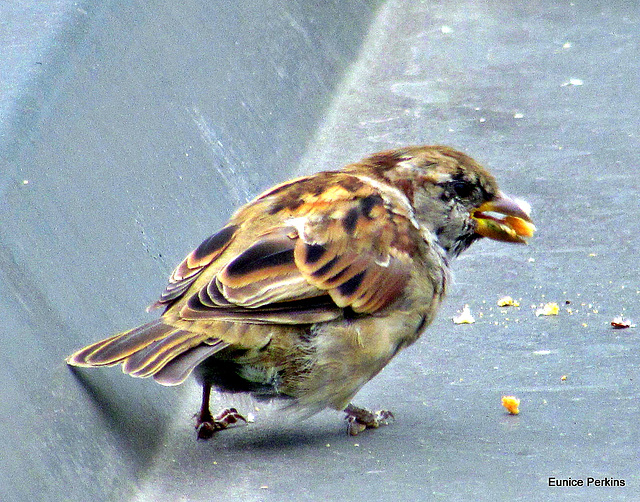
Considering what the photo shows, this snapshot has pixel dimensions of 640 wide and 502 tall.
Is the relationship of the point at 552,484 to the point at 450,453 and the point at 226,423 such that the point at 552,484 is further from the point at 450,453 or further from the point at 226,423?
the point at 226,423

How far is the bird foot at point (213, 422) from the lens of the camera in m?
4.01

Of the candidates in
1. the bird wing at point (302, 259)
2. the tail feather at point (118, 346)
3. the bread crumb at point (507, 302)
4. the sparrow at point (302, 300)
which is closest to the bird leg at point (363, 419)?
the sparrow at point (302, 300)

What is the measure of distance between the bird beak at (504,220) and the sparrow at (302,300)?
A: 253 millimetres

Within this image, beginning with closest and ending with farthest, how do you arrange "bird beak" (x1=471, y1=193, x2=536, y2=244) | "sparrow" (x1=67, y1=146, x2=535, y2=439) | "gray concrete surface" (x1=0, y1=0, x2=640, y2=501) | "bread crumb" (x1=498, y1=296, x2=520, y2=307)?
"gray concrete surface" (x1=0, y1=0, x2=640, y2=501) → "sparrow" (x1=67, y1=146, x2=535, y2=439) → "bird beak" (x1=471, y1=193, x2=536, y2=244) → "bread crumb" (x1=498, y1=296, x2=520, y2=307)

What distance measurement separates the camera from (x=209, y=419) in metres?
4.06

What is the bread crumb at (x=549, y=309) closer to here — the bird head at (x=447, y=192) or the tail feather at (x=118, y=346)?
the bird head at (x=447, y=192)

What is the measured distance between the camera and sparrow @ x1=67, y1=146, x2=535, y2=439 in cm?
381

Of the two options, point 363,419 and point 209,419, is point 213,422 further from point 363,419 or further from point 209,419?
point 363,419

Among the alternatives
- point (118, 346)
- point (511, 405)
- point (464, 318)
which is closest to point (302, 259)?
point (118, 346)

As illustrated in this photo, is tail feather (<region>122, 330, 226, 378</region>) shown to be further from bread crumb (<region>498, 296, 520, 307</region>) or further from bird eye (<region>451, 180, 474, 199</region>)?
bread crumb (<region>498, 296, 520, 307</region>)

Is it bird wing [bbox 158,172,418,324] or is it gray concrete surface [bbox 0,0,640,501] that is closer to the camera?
gray concrete surface [bbox 0,0,640,501]

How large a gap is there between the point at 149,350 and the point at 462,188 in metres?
1.62

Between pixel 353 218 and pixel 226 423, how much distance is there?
86 cm

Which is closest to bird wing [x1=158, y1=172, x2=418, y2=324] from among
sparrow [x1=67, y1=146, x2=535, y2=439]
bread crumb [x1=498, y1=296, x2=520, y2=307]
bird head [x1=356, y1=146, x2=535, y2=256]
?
sparrow [x1=67, y1=146, x2=535, y2=439]
